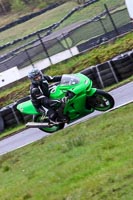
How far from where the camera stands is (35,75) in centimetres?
1470

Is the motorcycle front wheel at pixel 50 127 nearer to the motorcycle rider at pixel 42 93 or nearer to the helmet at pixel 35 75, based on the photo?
the motorcycle rider at pixel 42 93

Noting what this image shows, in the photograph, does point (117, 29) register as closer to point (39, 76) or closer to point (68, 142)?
point (39, 76)

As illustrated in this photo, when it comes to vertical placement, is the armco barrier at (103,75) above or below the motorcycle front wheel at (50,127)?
below

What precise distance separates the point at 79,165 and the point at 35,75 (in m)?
4.96

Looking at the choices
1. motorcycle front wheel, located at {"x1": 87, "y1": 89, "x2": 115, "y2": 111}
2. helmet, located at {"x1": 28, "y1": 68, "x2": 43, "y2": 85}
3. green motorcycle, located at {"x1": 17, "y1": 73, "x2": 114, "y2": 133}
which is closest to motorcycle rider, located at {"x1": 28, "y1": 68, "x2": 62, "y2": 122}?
helmet, located at {"x1": 28, "y1": 68, "x2": 43, "y2": 85}

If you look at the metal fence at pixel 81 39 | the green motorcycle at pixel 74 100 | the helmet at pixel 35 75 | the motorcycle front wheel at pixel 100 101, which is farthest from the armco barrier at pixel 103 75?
the metal fence at pixel 81 39

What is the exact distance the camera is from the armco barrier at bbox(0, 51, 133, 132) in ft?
71.3

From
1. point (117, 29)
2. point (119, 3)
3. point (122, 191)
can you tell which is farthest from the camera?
point (119, 3)

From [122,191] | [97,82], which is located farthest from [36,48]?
[122,191]

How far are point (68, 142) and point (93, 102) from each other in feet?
9.35

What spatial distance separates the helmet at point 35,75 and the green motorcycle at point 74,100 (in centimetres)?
69

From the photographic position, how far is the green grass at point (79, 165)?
8273 millimetres

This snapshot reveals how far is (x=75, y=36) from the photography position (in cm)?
3472

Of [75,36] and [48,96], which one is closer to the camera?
[48,96]
